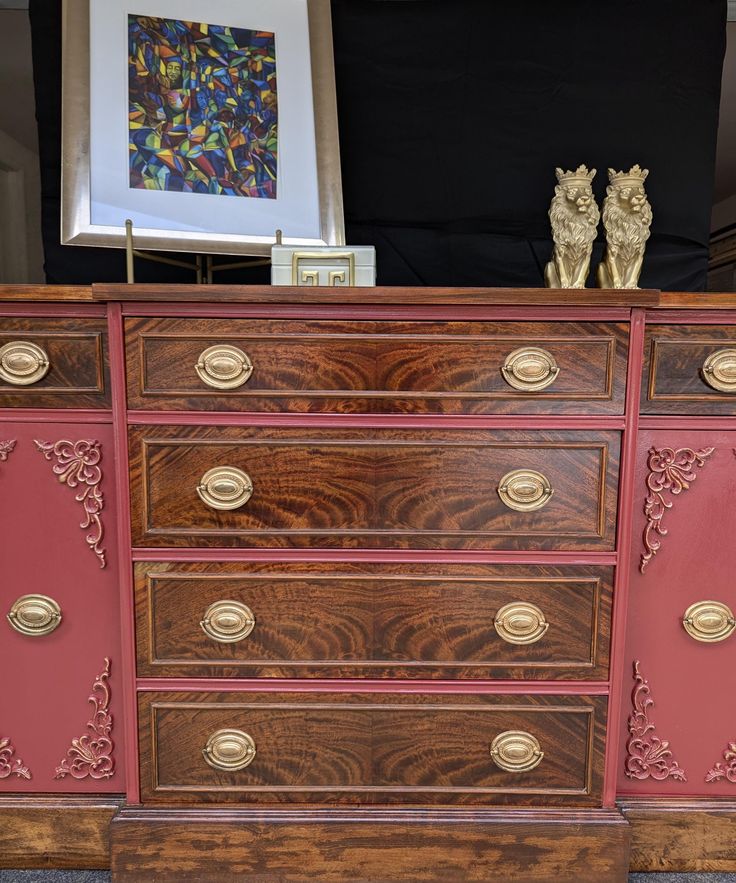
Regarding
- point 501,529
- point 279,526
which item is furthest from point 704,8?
point 279,526

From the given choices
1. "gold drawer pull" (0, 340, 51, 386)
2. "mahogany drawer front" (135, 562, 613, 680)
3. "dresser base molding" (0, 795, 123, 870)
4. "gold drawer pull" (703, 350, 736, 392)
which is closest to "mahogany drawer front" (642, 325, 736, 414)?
"gold drawer pull" (703, 350, 736, 392)

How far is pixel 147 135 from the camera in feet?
5.00

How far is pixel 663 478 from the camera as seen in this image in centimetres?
123

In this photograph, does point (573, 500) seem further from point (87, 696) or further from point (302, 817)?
point (87, 696)

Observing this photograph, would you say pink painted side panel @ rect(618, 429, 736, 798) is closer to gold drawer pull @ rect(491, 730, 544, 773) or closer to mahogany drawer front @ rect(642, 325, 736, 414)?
mahogany drawer front @ rect(642, 325, 736, 414)

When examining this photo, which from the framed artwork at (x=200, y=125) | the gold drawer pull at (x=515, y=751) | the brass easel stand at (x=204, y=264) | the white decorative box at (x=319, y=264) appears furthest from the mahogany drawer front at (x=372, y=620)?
the framed artwork at (x=200, y=125)

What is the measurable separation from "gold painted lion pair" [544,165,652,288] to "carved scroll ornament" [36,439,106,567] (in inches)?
44.6

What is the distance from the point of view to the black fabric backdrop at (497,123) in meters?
1.66

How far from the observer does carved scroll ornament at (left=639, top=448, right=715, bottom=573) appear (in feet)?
4.01

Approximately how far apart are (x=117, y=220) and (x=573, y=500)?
135 centimetres

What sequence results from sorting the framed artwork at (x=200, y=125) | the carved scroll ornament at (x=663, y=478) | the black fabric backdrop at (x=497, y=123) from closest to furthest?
1. the carved scroll ornament at (x=663, y=478)
2. the framed artwork at (x=200, y=125)
3. the black fabric backdrop at (x=497, y=123)

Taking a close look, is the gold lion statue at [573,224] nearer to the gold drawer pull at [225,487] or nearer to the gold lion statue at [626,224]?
the gold lion statue at [626,224]

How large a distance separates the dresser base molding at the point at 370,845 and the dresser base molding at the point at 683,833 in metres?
0.12

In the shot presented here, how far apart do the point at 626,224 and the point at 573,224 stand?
123 millimetres
